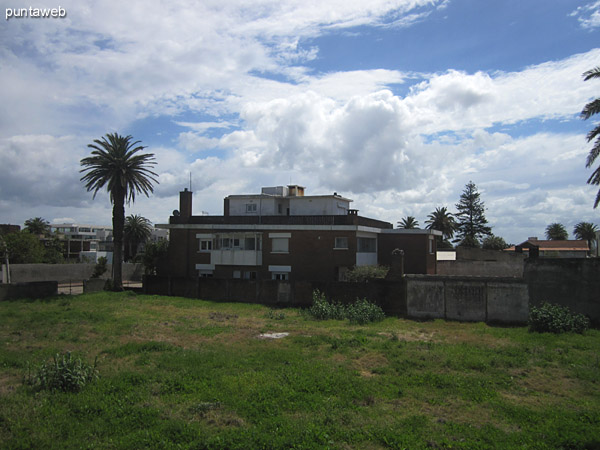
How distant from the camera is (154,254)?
4122 cm

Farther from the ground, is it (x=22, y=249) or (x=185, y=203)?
(x=185, y=203)

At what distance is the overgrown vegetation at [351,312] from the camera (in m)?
24.6

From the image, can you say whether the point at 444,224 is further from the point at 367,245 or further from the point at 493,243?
the point at 367,245

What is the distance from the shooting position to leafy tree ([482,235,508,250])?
75.0 m

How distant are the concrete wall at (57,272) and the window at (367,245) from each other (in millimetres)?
31036

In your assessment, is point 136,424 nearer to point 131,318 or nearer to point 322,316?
point 131,318

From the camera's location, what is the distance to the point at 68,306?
2745 centimetres

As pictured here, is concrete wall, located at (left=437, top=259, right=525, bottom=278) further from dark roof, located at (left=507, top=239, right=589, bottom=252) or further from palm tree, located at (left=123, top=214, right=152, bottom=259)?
palm tree, located at (left=123, top=214, right=152, bottom=259)

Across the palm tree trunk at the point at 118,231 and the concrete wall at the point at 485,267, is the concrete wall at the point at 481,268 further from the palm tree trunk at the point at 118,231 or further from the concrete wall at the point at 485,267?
the palm tree trunk at the point at 118,231

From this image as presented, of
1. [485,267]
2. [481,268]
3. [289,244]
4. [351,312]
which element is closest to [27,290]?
[289,244]

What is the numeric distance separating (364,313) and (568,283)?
996 cm

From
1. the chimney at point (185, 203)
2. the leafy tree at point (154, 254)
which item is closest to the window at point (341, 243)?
the chimney at point (185, 203)

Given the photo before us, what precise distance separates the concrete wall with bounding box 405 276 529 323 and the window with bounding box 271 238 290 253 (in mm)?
13363

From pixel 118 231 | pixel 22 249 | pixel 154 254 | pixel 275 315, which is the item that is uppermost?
pixel 118 231
